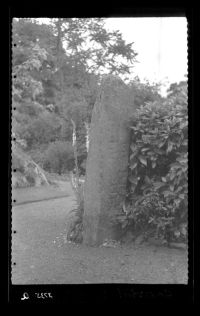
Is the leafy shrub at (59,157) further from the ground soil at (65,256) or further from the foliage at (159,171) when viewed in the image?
the foliage at (159,171)

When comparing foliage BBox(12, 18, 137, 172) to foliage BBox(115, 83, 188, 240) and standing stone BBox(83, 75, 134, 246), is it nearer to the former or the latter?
standing stone BBox(83, 75, 134, 246)

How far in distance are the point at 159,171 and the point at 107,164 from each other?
33cm

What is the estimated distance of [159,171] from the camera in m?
2.74

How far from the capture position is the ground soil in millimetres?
2543

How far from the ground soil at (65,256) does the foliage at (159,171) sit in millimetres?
176

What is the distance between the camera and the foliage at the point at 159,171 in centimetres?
267

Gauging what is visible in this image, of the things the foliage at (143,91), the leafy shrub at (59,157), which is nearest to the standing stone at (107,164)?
the foliage at (143,91)
